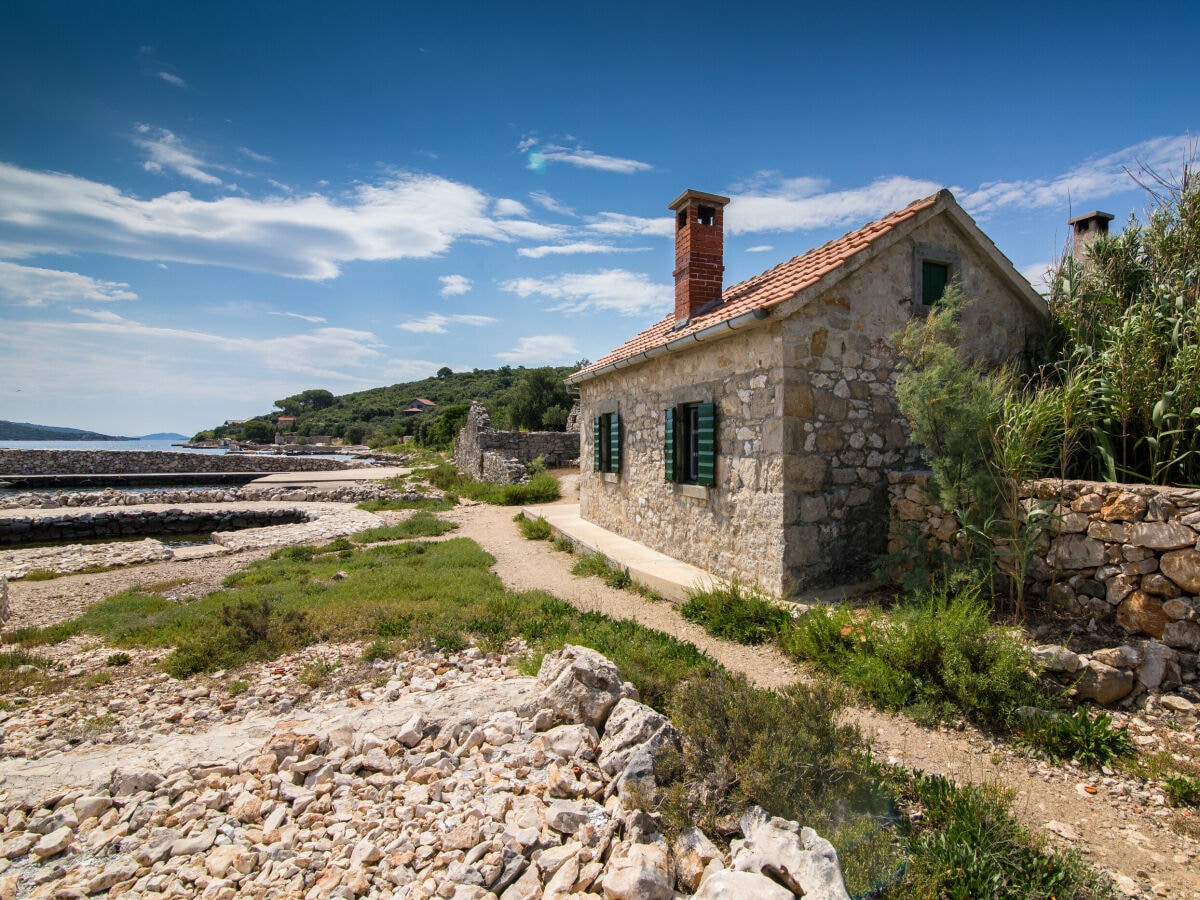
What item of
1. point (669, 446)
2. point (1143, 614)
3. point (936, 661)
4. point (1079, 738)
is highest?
point (669, 446)

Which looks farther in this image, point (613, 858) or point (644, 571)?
point (644, 571)

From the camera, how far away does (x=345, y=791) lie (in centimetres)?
339

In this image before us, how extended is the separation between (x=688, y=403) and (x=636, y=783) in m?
6.08

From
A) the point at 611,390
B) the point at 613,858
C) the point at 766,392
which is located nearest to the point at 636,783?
the point at 613,858

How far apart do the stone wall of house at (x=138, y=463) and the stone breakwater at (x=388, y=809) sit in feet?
106

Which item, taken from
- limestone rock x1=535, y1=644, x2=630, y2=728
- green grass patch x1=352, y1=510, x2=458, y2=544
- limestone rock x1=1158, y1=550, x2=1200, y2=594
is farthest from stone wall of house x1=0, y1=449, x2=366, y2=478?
limestone rock x1=1158, y1=550, x2=1200, y2=594

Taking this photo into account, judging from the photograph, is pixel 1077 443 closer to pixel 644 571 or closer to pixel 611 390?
pixel 644 571

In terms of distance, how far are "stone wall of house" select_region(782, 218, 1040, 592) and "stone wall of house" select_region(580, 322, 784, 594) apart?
0.22m

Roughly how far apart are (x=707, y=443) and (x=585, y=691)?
15.3ft

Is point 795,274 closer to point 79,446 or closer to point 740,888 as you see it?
point 740,888

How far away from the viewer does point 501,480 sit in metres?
19.8

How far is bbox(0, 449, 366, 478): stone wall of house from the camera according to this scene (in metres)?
33.8

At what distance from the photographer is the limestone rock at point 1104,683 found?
4.24 meters

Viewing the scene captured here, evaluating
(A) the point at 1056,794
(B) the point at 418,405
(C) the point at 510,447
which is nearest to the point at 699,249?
(A) the point at 1056,794
